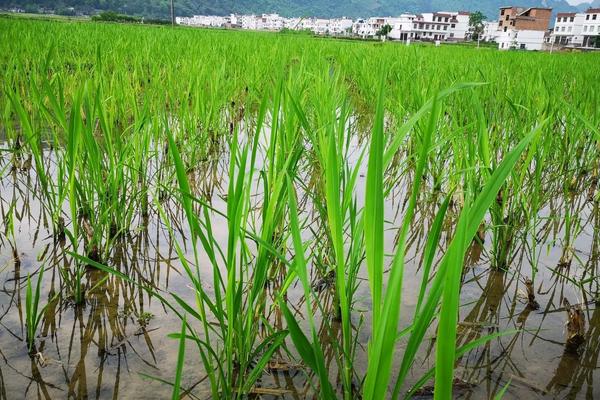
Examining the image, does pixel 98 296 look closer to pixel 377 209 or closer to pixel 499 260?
pixel 377 209

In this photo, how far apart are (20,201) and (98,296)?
903mm

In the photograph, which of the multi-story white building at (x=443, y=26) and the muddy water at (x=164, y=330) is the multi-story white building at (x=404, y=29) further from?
the muddy water at (x=164, y=330)

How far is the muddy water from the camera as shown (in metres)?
0.95

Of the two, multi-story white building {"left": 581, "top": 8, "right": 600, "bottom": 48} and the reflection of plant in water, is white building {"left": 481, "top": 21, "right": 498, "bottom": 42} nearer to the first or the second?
multi-story white building {"left": 581, "top": 8, "right": 600, "bottom": 48}

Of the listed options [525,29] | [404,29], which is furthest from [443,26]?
[525,29]

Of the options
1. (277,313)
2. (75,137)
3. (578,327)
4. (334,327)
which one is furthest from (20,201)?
(578,327)

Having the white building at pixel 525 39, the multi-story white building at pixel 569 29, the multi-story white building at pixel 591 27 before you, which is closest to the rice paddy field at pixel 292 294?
the white building at pixel 525 39

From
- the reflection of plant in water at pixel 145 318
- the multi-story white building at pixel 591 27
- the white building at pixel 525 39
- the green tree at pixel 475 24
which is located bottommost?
the reflection of plant in water at pixel 145 318

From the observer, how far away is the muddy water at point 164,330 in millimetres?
948

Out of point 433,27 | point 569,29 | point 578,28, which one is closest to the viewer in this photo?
point 578,28

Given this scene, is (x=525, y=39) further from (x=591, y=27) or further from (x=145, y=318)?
(x=145, y=318)

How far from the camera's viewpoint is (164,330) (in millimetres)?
1115

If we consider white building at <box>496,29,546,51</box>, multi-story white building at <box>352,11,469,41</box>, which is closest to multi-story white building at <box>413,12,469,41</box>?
multi-story white building at <box>352,11,469,41</box>

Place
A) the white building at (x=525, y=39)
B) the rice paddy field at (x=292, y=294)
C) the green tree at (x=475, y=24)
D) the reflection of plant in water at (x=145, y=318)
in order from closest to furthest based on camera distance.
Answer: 1. the rice paddy field at (x=292, y=294)
2. the reflection of plant in water at (x=145, y=318)
3. the white building at (x=525, y=39)
4. the green tree at (x=475, y=24)
